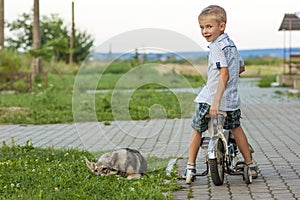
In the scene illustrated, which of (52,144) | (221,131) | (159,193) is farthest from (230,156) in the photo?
(52,144)

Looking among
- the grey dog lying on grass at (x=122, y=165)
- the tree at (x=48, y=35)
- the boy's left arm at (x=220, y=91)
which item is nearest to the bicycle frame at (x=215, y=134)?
the boy's left arm at (x=220, y=91)

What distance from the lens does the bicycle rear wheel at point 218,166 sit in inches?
237

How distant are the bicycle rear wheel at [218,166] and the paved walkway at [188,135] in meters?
0.08

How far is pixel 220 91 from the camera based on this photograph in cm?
595

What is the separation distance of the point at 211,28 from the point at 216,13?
14 centimetres

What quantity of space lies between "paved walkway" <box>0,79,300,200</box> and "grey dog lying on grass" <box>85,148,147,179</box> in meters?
0.54

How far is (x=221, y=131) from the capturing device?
6125mm

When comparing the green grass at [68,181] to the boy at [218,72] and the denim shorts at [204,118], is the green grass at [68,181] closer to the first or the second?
the denim shorts at [204,118]

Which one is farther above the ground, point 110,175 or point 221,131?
point 221,131

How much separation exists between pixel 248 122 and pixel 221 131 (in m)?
6.22

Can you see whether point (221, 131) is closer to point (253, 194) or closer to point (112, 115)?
point (253, 194)

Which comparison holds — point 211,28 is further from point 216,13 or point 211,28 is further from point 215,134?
point 215,134

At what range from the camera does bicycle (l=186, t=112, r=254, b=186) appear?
602 cm

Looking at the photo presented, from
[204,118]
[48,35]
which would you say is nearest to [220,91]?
[204,118]
